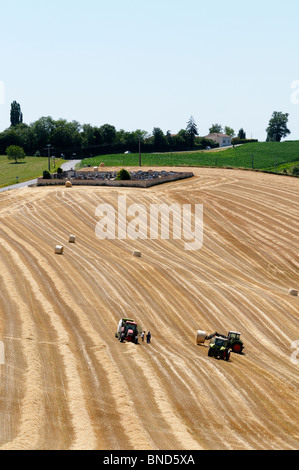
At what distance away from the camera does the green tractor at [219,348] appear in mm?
34938

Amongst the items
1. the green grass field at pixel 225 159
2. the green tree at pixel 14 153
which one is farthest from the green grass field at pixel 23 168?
the green grass field at pixel 225 159

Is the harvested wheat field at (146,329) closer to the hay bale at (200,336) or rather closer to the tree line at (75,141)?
the hay bale at (200,336)

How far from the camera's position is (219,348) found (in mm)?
35250

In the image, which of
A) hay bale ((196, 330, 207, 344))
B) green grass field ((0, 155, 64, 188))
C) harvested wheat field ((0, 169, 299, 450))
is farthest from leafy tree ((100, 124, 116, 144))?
hay bale ((196, 330, 207, 344))

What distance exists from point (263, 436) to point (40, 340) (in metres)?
13.5

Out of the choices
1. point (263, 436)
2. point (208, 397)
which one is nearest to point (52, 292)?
point (208, 397)

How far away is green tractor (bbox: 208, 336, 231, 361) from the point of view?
3494 centimetres

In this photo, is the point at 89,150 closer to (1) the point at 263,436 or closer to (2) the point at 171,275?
(2) the point at 171,275

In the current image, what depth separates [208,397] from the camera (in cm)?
2880

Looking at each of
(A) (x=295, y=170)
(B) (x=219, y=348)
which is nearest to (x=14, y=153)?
(A) (x=295, y=170)

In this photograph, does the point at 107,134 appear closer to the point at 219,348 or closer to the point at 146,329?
the point at 146,329

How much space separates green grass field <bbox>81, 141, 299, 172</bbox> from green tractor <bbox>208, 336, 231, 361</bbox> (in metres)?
86.6

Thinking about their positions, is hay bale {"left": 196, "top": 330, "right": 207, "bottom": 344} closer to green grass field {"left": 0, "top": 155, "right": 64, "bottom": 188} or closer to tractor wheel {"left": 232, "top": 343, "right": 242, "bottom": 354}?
tractor wheel {"left": 232, "top": 343, "right": 242, "bottom": 354}

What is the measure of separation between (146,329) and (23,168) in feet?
356
